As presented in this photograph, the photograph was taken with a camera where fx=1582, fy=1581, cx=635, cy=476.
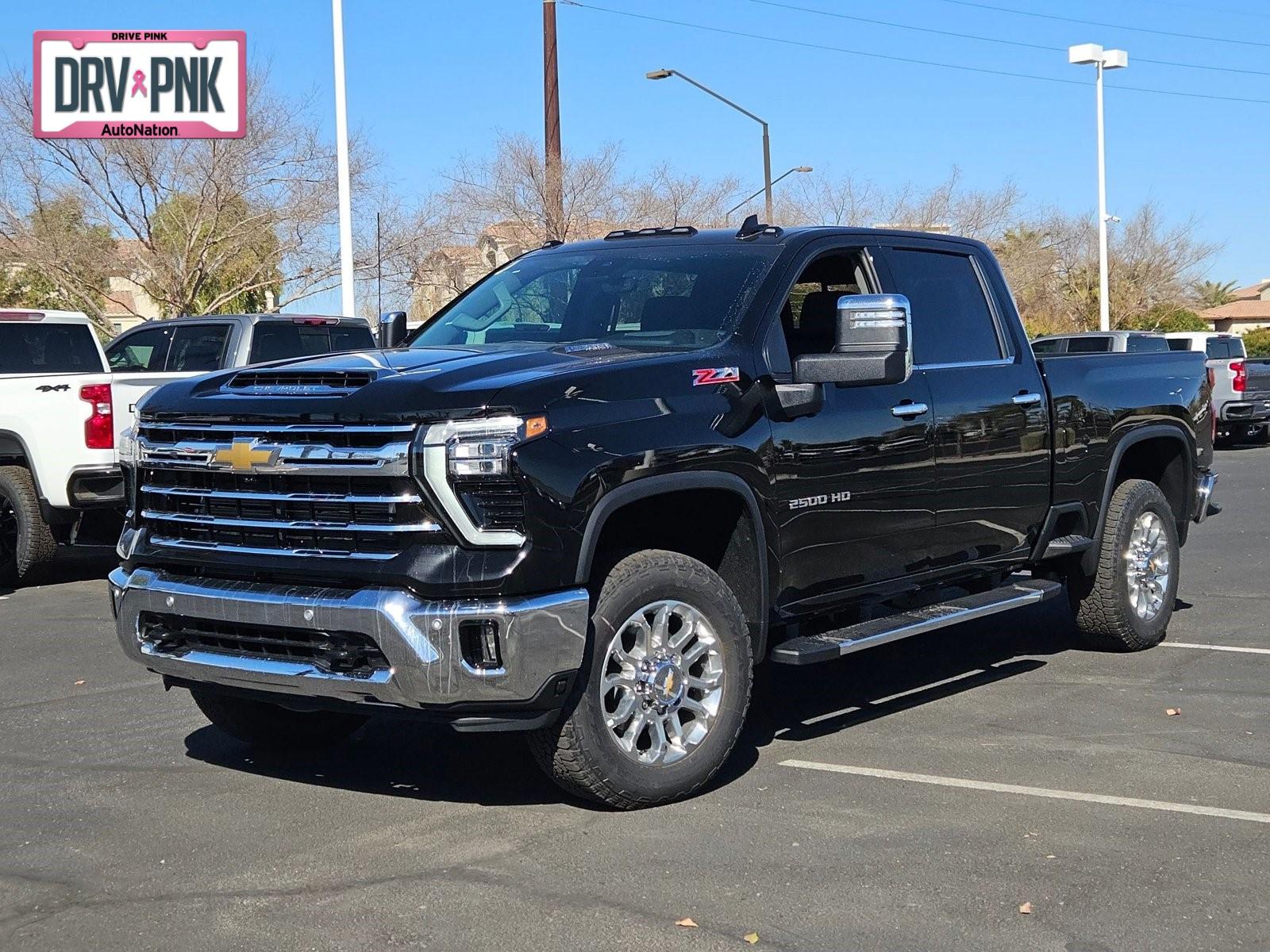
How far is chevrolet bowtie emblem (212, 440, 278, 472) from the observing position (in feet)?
17.3

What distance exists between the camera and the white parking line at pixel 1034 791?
214 inches

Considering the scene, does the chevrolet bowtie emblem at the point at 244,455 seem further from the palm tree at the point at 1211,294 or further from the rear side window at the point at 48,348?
the palm tree at the point at 1211,294

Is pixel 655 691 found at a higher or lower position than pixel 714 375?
lower

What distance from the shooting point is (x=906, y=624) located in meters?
6.57

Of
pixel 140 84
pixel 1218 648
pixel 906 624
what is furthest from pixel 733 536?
pixel 140 84

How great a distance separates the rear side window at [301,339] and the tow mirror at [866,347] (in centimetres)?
757

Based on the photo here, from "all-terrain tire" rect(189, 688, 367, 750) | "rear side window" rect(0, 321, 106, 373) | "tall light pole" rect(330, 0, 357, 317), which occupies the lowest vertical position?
"all-terrain tire" rect(189, 688, 367, 750)

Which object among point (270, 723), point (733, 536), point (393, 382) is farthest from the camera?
point (270, 723)

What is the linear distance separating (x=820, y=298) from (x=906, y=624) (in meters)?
1.44

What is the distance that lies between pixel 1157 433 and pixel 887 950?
16.7 feet

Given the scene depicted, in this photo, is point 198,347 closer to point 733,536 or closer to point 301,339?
point 301,339

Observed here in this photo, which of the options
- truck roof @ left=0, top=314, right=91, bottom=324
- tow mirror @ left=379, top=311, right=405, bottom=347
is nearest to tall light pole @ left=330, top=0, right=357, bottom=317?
truck roof @ left=0, top=314, right=91, bottom=324

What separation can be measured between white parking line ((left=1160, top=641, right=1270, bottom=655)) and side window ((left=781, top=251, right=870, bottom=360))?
10.2 feet

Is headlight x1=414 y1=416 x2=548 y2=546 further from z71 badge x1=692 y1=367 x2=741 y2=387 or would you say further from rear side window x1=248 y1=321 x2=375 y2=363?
rear side window x1=248 y1=321 x2=375 y2=363
